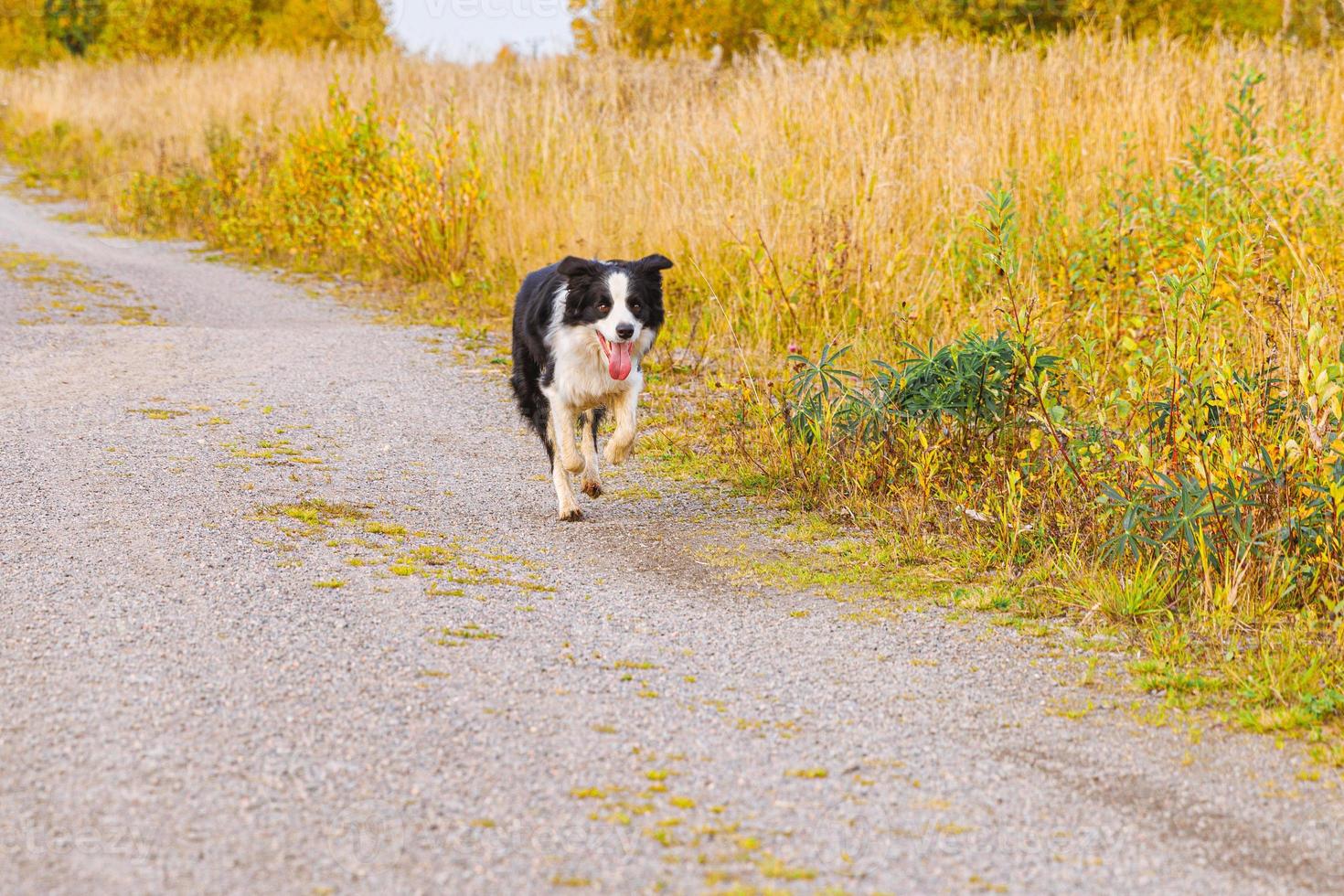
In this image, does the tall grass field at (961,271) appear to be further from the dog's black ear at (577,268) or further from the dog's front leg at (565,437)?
the dog's black ear at (577,268)

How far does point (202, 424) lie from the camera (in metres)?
6.16

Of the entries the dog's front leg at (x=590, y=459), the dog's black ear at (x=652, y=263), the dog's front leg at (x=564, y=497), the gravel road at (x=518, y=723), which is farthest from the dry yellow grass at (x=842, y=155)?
the gravel road at (x=518, y=723)

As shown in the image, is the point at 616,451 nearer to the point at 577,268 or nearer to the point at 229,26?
the point at 577,268

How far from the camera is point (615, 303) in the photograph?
196 inches

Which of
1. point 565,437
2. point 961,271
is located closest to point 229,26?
point 961,271

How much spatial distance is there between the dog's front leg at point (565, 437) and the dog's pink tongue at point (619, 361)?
0.27 m

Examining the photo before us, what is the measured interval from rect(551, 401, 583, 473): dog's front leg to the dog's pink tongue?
274mm

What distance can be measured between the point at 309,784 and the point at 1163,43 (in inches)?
369

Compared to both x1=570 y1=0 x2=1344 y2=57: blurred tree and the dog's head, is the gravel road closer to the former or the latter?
the dog's head

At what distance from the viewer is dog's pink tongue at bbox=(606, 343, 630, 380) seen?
5023 millimetres

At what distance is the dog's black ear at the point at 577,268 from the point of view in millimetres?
4969

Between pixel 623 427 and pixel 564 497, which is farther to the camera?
pixel 623 427

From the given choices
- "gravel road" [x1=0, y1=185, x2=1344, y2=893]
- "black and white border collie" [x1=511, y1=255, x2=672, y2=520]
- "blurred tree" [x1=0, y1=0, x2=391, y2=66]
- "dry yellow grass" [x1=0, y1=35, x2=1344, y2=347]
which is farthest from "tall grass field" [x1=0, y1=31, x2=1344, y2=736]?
"blurred tree" [x1=0, y1=0, x2=391, y2=66]

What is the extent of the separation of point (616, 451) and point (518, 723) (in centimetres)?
224
